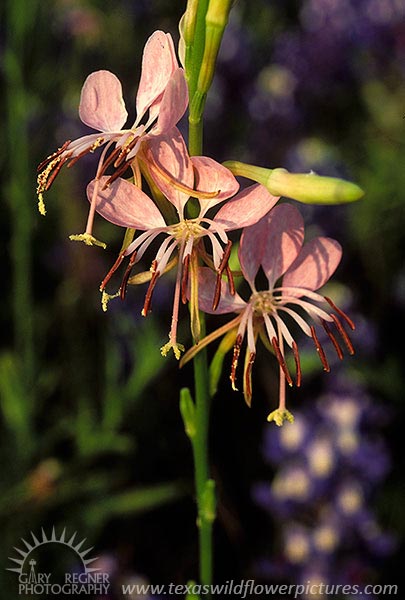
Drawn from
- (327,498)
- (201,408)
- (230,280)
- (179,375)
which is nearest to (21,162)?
(179,375)

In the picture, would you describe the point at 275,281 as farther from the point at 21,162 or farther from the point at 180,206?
the point at 21,162

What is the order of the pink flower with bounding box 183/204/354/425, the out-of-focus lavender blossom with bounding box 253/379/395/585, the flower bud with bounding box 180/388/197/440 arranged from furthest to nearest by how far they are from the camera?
the out-of-focus lavender blossom with bounding box 253/379/395/585, the flower bud with bounding box 180/388/197/440, the pink flower with bounding box 183/204/354/425

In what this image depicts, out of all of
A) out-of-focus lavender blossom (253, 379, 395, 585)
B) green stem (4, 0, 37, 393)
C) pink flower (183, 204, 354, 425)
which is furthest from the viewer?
green stem (4, 0, 37, 393)

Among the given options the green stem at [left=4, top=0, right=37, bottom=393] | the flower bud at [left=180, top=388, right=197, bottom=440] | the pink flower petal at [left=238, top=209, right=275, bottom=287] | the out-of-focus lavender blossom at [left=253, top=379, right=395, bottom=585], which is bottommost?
the out-of-focus lavender blossom at [left=253, top=379, right=395, bottom=585]

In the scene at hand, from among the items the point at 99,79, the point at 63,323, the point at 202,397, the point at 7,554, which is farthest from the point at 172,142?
the point at 63,323

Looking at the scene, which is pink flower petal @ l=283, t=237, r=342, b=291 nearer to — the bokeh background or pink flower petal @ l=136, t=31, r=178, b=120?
pink flower petal @ l=136, t=31, r=178, b=120

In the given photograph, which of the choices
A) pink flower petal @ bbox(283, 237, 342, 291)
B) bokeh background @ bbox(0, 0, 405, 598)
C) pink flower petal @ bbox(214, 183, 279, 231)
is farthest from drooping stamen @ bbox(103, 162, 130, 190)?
bokeh background @ bbox(0, 0, 405, 598)

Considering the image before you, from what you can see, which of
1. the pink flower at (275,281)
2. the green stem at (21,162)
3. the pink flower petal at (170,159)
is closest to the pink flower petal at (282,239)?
the pink flower at (275,281)
